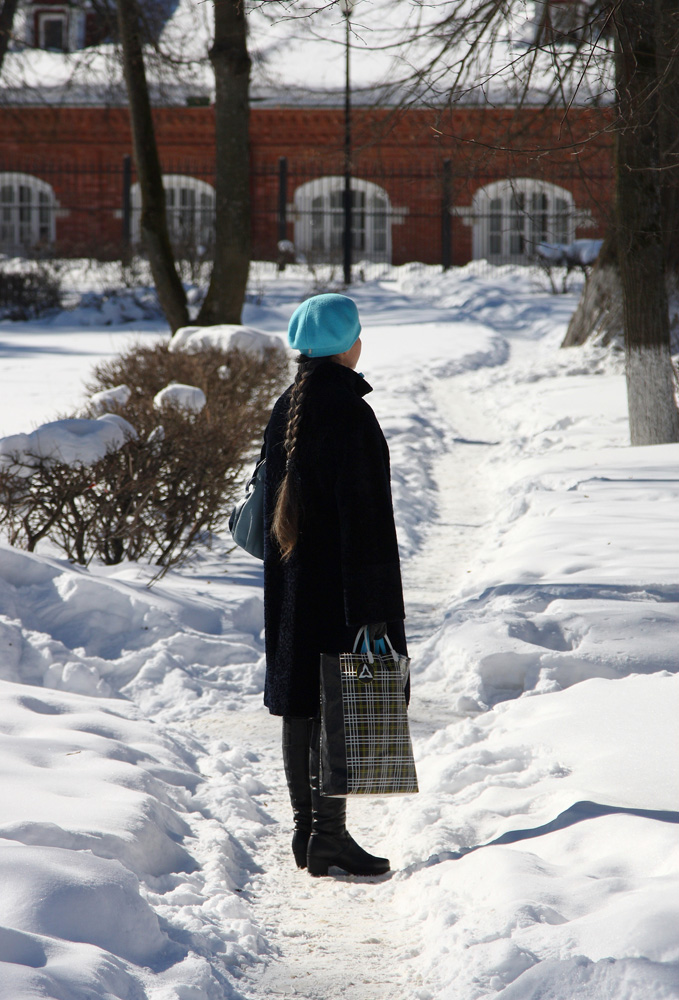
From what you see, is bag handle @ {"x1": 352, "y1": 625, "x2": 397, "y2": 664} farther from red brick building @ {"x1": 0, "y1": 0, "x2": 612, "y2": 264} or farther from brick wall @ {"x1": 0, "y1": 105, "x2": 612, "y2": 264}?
brick wall @ {"x1": 0, "y1": 105, "x2": 612, "y2": 264}

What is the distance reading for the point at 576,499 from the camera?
6207 millimetres

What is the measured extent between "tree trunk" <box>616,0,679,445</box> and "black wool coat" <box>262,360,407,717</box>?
4.25m

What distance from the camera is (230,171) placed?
425 inches

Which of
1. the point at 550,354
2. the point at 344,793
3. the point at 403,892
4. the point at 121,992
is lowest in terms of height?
the point at 403,892

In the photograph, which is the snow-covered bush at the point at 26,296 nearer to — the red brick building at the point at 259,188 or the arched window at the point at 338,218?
the red brick building at the point at 259,188

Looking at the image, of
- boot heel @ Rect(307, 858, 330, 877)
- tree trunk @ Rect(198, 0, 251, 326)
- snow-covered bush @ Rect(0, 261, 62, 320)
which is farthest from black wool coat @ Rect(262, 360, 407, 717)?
snow-covered bush @ Rect(0, 261, 62, 320)

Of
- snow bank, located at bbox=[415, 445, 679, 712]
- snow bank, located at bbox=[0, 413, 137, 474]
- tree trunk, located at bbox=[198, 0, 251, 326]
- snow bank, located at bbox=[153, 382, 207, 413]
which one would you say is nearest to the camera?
snow bank, located at bbox=[415, 445, 679, 712]

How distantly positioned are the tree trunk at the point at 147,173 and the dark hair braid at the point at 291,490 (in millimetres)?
9208

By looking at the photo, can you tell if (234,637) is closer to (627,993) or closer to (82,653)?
(82,653)

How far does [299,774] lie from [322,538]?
69 cm

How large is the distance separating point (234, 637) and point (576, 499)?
271 cm

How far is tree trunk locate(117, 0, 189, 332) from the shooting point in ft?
36.6

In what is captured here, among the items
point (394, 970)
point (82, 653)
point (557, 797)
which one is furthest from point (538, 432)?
point (394, 970)

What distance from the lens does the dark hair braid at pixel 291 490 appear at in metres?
2.54
